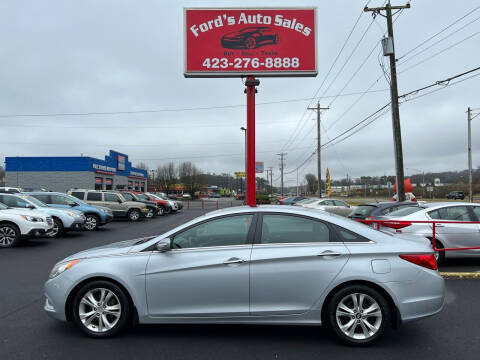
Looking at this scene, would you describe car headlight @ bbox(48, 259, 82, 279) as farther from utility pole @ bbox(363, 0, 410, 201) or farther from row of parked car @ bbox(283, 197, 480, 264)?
utility pole @ bbox(363, 0, 410, 201)

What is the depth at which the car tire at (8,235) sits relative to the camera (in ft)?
34.1

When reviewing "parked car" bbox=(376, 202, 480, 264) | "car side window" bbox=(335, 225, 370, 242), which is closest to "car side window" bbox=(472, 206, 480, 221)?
"parked car" bbox=(376, 202, 480, 264)

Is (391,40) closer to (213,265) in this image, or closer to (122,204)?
(213,265)

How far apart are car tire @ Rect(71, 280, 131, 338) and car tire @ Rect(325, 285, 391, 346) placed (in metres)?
2.28

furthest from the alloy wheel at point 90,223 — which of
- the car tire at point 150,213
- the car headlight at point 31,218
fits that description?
the car tire at point 150,213

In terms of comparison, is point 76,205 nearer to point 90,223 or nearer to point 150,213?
point 90,223

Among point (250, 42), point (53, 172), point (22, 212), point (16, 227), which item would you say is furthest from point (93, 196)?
point (53, 172)

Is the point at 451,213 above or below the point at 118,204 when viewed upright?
above

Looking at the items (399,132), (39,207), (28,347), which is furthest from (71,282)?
(399,132)

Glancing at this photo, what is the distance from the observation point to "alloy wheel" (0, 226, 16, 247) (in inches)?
411

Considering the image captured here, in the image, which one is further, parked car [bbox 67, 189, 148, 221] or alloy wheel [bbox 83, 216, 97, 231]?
parked car [bbox 67, 189, 148, 221]

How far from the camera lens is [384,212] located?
9336 mm

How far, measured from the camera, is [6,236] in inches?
412

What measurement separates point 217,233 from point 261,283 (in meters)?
0.78
